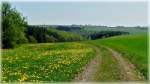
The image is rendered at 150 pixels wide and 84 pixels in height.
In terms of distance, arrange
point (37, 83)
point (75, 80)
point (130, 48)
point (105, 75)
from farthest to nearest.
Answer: point (130, 48)
point (105, 75)
point (75, 80)
point (37, 83)

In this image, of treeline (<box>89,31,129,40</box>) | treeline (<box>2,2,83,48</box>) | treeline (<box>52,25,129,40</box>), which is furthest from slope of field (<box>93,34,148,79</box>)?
treeline (<box>2,2,83,48</box>)

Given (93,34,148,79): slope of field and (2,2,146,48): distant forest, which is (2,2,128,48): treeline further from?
(93,34,148,79): slope of field

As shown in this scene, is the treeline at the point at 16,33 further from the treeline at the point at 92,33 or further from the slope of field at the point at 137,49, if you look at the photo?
the slope of field at the point at 137,49

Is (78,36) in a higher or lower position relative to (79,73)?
higher

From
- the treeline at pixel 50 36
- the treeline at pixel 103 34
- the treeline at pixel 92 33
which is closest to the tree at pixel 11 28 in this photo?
the treeline at pixel 50 36

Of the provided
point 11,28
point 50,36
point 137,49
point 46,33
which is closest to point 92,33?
point 46,33

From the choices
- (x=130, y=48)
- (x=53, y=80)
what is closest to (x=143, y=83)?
(x=53, y=80)

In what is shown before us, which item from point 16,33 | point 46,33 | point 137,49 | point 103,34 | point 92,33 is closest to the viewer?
point 103,34

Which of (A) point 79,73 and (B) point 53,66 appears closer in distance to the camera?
(A) point 79,73

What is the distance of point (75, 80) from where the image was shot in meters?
20.3

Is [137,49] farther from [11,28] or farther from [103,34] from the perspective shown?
[11,28]

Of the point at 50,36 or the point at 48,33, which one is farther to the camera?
the point at 50,36

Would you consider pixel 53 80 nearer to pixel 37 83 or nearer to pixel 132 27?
pixel 37 83

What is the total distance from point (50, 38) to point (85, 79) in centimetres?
861
